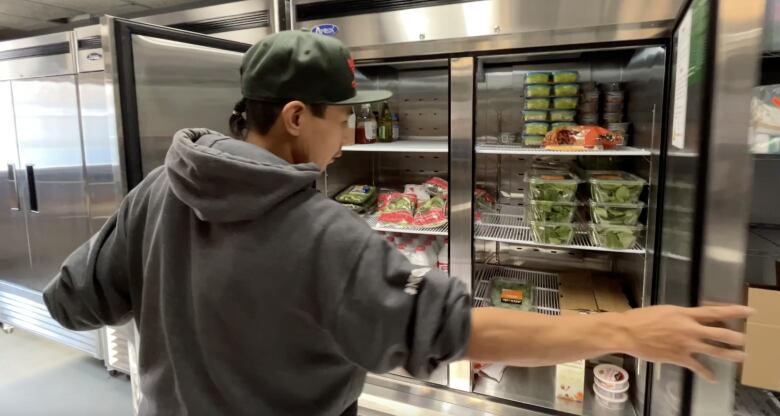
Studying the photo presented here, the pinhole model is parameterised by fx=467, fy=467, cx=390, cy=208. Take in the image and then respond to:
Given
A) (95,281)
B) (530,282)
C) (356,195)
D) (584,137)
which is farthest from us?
(356,195)

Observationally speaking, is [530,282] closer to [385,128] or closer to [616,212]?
[616,212]

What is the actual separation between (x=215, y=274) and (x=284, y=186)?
19 cm

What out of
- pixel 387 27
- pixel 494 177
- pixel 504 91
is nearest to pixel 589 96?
pixel 504 91

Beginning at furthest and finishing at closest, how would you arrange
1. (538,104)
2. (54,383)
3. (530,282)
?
1. (54,383)
2. (530,282)
3. (538,104)

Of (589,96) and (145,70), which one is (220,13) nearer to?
(145,70)

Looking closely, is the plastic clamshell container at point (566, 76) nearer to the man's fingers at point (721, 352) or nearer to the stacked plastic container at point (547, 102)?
the stacked plastic container at point (547, 102)

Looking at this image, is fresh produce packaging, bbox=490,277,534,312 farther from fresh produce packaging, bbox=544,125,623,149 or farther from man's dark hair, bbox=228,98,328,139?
man's dark hair, bbox=228,98,328,139

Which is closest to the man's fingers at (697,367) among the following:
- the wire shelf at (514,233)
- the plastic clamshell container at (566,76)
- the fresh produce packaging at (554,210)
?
the wire shelf at (514,233)

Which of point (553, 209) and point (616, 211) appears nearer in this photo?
point (616, 211)

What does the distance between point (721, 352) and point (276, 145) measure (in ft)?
2.61

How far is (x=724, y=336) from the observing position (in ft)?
2.16

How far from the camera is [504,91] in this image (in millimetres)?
2287

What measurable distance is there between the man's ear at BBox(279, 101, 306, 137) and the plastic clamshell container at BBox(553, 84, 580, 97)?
1.37m

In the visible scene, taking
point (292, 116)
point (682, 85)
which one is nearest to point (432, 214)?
point (682, 85)
